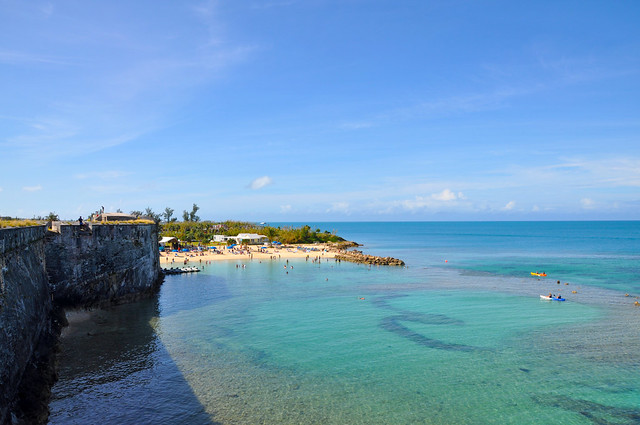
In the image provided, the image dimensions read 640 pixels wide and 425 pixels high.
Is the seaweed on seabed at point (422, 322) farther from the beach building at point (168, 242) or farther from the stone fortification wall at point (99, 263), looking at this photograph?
the beach building at point (168, 242)

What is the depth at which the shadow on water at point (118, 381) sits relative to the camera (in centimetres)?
1641

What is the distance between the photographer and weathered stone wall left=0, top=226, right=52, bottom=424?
13883mm

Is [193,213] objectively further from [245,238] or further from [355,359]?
[355,359]

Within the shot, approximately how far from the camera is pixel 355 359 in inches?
903

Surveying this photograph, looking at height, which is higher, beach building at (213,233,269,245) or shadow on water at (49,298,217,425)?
beach building at (213,233,269,245)

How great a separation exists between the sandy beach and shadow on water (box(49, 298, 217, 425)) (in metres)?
41.8

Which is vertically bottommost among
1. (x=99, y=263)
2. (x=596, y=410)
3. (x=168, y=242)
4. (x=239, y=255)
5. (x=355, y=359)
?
(x=596, y=410)

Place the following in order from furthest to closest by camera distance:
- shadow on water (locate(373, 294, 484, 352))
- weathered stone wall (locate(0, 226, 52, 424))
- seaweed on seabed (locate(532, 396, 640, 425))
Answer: shadow on water (locate(373, 294, 484, 352)), seaweed on seabed (locate(532, 396, 640, 425)), weathered stone wall (locate(0, 226, 52, 424))

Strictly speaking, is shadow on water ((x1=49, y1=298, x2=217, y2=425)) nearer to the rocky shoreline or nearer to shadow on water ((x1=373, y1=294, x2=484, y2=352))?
shadow on water ((x1=373, y1=294, x2=484, y2=352))

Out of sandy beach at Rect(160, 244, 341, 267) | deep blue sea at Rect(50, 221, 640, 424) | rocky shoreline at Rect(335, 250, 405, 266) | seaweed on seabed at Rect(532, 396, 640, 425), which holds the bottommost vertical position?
seaweed on seabed at Rect(532, 396, 640, 425)

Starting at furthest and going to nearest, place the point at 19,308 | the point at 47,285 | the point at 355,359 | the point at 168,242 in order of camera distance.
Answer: the point at 168,242 → the point at 47,285 → the point at 355,359 → the point at 19,308

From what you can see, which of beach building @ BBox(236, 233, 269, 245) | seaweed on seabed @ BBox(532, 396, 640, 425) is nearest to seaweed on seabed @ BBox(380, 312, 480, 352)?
seaweed on seabed @ BBox(532, 396, 640, 425)

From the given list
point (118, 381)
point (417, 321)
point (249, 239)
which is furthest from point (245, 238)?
point (118, 381)

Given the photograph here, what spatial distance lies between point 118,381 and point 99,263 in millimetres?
15365
